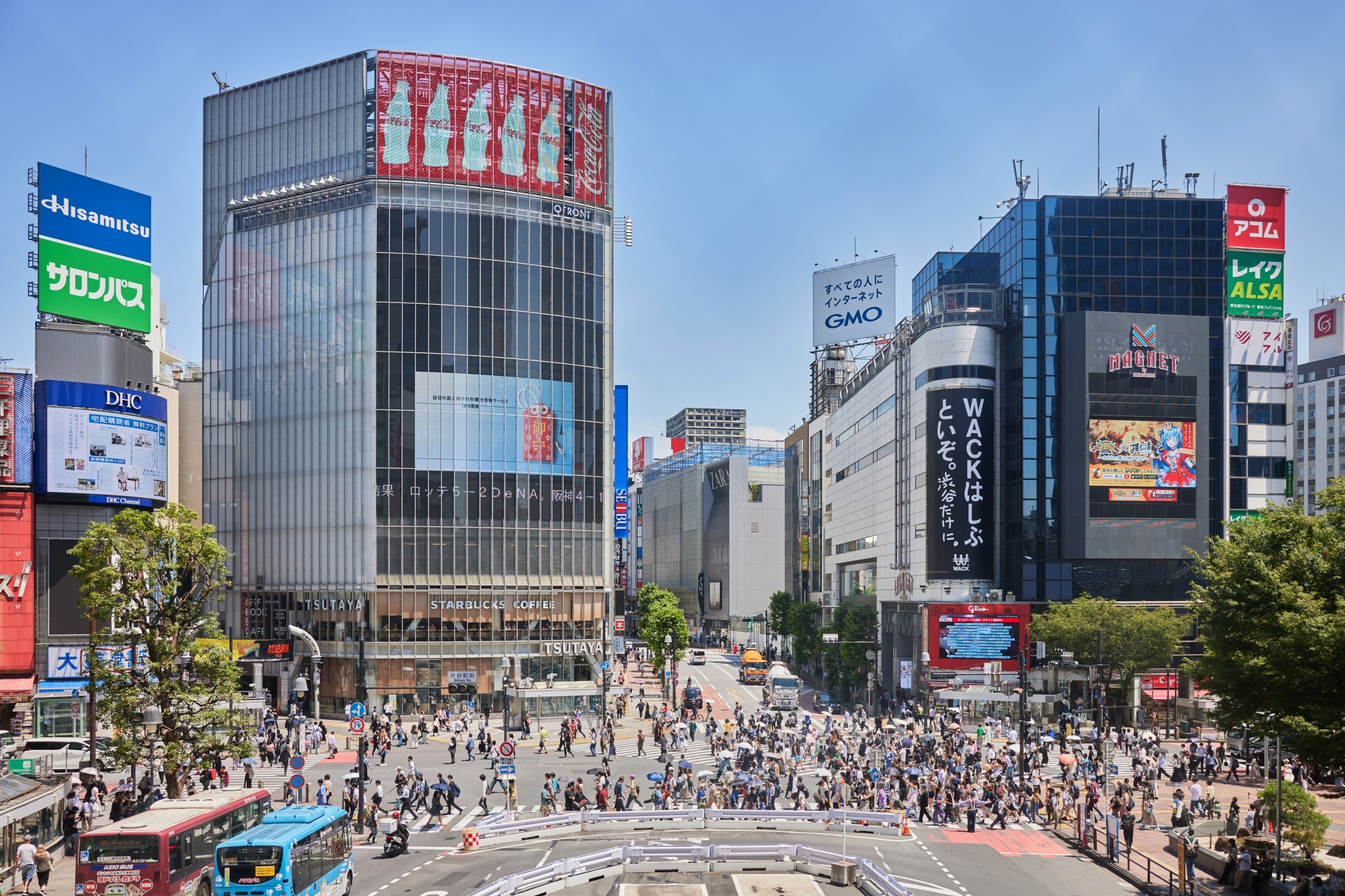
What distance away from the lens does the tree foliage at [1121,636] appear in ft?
224

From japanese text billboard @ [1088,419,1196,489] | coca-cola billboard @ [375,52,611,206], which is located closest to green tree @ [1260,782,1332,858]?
japanese text billboard @ [1088,419,1196,489]

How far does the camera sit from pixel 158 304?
10600cm

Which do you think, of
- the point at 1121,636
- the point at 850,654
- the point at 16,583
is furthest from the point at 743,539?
the point at 16,583

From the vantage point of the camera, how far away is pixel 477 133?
79.1m

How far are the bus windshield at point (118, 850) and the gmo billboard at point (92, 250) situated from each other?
49069 millimetres

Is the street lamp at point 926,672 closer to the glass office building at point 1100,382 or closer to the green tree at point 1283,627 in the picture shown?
the glass office building at point 1100,382

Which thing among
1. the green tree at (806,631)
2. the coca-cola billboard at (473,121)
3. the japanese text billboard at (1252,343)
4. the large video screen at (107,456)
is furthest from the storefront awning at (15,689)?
the japanese text billboard at (1252,343)

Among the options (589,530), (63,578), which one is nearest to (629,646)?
(589,530)

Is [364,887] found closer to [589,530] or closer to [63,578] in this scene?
[63,578]

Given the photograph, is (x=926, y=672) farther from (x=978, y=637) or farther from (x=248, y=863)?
(x=248, y=863)

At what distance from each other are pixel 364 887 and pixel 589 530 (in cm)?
5220

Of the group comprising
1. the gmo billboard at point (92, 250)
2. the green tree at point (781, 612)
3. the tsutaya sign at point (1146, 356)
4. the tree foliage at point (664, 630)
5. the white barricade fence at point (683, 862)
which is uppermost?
the gmo billboard at point (92, 250)

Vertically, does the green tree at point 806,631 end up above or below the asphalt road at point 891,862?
below

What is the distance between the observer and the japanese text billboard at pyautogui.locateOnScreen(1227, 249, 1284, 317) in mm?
79750
